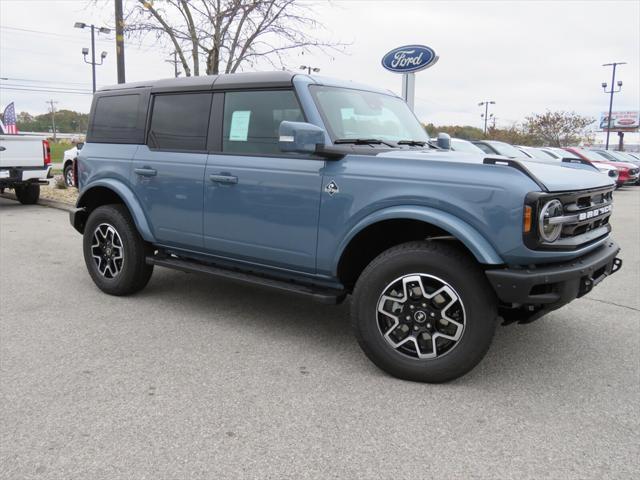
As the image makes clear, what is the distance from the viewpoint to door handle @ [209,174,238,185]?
420 cm

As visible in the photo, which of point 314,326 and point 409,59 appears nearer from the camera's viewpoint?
point 314,326

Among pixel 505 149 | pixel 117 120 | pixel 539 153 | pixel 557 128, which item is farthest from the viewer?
pixel 557 128

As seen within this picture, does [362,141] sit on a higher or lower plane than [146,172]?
higher

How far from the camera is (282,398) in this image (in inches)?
126

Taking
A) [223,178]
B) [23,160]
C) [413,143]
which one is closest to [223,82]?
[223,178]

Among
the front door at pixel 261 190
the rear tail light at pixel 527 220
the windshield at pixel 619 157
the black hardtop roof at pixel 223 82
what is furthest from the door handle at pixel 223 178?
the windshield at pixel 619 157

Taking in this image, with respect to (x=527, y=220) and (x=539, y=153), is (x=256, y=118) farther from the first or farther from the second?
(x=539, y=153)

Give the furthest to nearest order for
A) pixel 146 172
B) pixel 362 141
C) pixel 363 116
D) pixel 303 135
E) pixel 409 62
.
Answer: pixel 409 62 < pixel 146 172 < pixel 363 116 < pixel 362 141 < pixel 303 135

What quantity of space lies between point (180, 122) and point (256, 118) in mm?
859

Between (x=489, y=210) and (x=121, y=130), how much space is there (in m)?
3.54

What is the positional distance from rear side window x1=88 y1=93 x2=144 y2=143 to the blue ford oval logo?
9051 millimetres

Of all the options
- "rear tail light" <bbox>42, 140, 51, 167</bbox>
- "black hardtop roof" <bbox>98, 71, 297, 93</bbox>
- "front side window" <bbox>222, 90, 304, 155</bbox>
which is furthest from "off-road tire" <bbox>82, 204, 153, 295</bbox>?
"rear tail light" <bbox>42, 140, 51, 167</bbox>

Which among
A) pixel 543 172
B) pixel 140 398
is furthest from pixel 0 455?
pixel 543 172

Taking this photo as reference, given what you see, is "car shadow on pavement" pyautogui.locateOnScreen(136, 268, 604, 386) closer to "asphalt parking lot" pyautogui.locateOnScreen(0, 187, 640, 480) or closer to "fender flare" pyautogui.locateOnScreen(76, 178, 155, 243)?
"asphalt parking lot" pyautogui.locateOnScreen(0, 187, 640, 480)
